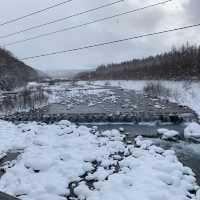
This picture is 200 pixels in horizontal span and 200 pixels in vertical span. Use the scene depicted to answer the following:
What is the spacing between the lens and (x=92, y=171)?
8.66 metres

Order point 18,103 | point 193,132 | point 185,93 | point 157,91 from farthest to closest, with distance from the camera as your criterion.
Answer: point 157,91 < point 185,93 < point 18,103 < point 193,132

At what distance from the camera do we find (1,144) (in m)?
11.6

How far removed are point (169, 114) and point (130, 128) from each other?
10.0 ft

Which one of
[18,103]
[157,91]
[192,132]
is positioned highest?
[157,91]

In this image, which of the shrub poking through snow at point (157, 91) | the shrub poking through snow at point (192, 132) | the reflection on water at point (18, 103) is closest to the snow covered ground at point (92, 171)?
the shrub poking through snow at point (192, 132)

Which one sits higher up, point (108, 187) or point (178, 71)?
point (178, 71)

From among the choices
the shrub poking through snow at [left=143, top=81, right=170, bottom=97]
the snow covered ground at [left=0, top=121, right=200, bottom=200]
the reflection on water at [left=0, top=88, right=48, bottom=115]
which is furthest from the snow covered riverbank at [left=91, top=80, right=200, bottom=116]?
the reflection on water at [left=0, top=88, right=48, bottom=115]

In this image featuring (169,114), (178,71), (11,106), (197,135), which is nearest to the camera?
(197,135)

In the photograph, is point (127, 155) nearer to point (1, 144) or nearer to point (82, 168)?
point (82, 168)

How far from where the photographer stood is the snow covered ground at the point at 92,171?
6.93m

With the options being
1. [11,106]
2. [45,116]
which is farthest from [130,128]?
[11,106]

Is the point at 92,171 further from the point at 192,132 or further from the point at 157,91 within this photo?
the point at 157,91

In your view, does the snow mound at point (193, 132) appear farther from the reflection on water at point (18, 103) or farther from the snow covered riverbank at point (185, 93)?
the reflection on water at point (18, 103)

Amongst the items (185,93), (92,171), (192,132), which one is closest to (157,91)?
(185,93)
